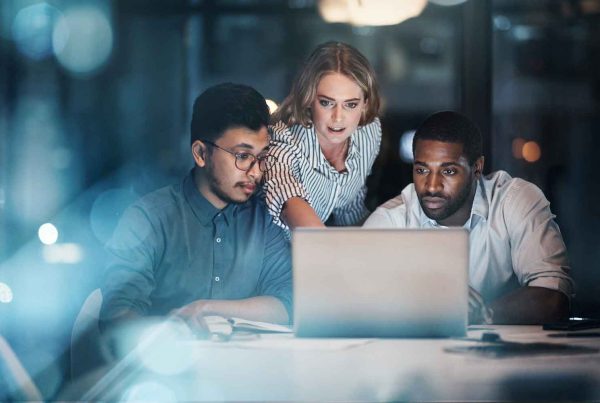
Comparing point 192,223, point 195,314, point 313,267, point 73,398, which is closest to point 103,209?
point 192,223

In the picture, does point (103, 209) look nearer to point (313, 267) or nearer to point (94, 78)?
point (94, 78)

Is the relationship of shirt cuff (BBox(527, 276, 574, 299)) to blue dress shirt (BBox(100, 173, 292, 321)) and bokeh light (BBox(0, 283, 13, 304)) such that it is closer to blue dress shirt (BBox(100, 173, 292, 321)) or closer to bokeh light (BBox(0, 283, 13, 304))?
blue dress shirt (BBox(100, 173, 292, 321))

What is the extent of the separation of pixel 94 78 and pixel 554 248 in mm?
Answer: 3129

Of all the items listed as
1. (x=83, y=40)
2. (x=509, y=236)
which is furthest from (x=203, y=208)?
(x=83, y=40)

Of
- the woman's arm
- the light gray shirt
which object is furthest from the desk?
the woman's arm

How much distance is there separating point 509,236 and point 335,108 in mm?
1039

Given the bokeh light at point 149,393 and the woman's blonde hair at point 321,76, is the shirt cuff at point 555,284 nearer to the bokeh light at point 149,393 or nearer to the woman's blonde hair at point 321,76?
the woman's blonde hair at point 321,76

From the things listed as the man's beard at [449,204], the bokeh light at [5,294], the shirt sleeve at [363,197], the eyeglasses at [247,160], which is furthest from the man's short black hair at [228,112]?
the bokeh light at [5,294]

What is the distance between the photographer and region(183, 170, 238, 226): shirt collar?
3.54 meters

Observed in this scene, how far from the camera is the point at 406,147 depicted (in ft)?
14.5

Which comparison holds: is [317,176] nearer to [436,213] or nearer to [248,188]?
[248,188]

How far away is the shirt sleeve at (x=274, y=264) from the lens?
138 inches

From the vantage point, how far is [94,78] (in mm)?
5270

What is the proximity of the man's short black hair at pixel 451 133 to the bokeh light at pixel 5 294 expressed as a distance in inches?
107
